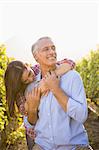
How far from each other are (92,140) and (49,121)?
382 centimetres

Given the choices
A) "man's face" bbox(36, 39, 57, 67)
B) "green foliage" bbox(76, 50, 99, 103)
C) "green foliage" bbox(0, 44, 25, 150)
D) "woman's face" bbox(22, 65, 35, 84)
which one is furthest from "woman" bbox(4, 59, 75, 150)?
"green foliage" bbox(76, 50, 99, 103)

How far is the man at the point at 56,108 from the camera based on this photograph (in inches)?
138

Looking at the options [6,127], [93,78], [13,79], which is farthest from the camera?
[93,78]

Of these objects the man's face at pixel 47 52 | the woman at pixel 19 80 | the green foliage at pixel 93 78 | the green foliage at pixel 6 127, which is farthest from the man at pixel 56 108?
the green foliage at pixel 93 78

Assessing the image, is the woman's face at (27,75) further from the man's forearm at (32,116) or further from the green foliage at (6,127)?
the green foliage at (6,127)

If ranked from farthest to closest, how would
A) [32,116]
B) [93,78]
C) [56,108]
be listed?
[93,78] → [32,116] → [56,108]

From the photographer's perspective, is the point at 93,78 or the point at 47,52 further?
the point at 93,78

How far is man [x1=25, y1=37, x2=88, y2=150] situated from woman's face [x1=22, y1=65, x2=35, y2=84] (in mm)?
201

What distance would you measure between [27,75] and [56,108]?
1.65 ft

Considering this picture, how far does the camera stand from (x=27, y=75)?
3877 mm

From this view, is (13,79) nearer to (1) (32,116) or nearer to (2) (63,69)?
(1) (32,116)

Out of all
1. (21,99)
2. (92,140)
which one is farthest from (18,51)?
(21,99)

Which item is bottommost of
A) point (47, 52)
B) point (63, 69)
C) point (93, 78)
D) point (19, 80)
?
point (93, 78)

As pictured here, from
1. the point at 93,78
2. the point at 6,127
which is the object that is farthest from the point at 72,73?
the point at 93,78
